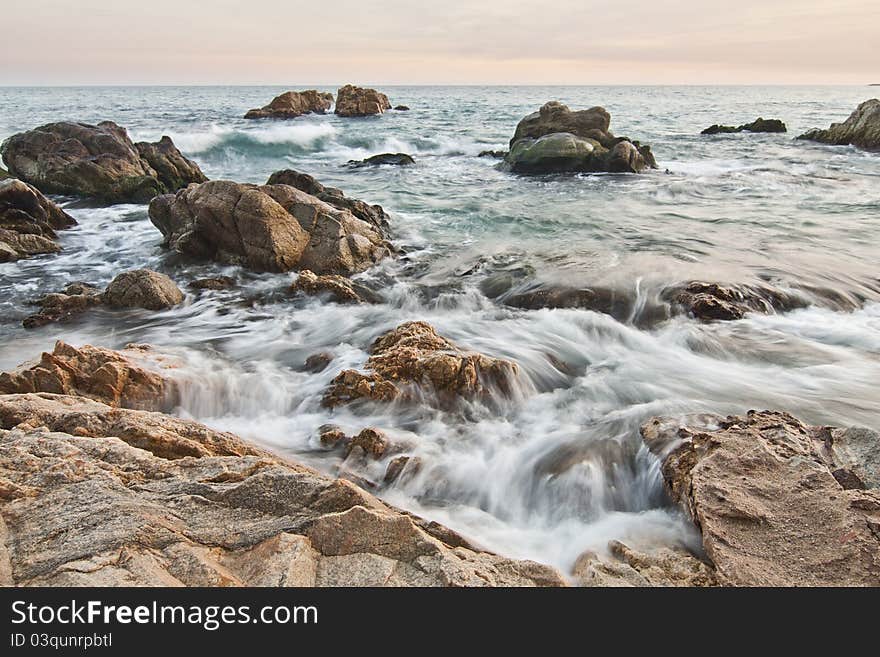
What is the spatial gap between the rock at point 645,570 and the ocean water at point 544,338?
360 mm

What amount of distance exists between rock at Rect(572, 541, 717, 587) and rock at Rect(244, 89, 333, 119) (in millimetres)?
53012

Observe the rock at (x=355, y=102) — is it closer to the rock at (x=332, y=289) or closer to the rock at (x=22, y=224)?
the rock at (x=22, y=224)

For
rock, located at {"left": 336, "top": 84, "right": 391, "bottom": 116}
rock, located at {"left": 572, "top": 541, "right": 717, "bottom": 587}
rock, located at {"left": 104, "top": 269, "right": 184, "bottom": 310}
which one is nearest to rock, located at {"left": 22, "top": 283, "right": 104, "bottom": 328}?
rock, located at {"left": 104, "top": 269, "right": 184, "bottom": 310}

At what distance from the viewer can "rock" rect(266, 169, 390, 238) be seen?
10.8m

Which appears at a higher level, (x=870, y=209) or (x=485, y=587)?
(x=870, y=209)

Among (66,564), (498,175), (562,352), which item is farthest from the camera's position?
(498,175)

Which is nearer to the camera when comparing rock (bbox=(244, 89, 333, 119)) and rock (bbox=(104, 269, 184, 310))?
rock (bbox=(104, 269, 184, 310))

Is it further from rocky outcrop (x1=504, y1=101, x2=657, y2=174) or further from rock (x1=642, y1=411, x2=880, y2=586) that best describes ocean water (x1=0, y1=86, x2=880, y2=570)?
rocky outcrop (x1=504, y1=101, x2=657, y2=174)

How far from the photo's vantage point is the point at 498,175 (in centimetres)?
2005

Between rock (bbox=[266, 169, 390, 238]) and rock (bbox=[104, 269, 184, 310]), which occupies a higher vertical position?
rock (bbox=[266, 169, 390, 238])

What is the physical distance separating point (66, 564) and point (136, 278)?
6271mm

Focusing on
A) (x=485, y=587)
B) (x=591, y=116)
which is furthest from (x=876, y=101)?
(x=485, y=587)
